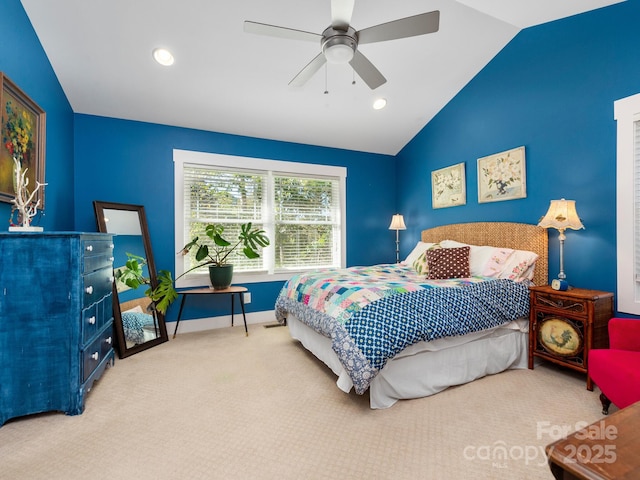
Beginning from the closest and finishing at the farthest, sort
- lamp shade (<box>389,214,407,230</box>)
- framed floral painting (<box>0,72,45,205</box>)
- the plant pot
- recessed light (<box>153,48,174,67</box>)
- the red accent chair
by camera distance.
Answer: the red accent chair
framed floral painting (<box>0,72,45,205</box>)
recessed light (<box>153,48,174,67</box>)
the plant pot
lamp shade (<box>389,214,407,230</box>)

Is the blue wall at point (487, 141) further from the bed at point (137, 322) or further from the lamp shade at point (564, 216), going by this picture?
the bed at point (137, 322)

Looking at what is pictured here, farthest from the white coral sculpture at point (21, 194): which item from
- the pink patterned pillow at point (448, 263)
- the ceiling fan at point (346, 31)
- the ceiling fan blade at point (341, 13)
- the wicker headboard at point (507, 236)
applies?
the wicker headboard at point (507, 236)

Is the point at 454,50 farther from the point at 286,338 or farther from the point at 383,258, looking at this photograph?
the point at 286,338

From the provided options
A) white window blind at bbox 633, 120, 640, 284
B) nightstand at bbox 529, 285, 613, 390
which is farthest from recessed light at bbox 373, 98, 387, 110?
nightstand at bbox 529, 285, 613, 390

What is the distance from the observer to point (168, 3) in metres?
2.30

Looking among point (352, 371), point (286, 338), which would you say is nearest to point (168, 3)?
point (352, 371)

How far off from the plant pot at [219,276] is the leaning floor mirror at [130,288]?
1.94 ft

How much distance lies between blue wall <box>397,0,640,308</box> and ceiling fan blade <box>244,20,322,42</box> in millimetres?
2273

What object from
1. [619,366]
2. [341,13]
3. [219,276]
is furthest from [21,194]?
[619,366]

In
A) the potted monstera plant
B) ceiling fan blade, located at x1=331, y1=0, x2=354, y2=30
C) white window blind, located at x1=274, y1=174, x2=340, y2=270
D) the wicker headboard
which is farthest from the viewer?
white window blind, located at x1=274, y1=174, x2=340, y2=270

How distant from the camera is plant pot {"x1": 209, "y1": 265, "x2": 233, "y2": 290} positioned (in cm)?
352

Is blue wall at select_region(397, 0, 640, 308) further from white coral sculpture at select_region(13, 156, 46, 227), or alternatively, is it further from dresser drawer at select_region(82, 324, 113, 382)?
white coral sculpture at select_region(13, 156, 46, 227)

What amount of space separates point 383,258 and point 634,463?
13.7 feet

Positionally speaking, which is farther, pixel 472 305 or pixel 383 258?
pixel 383 258
